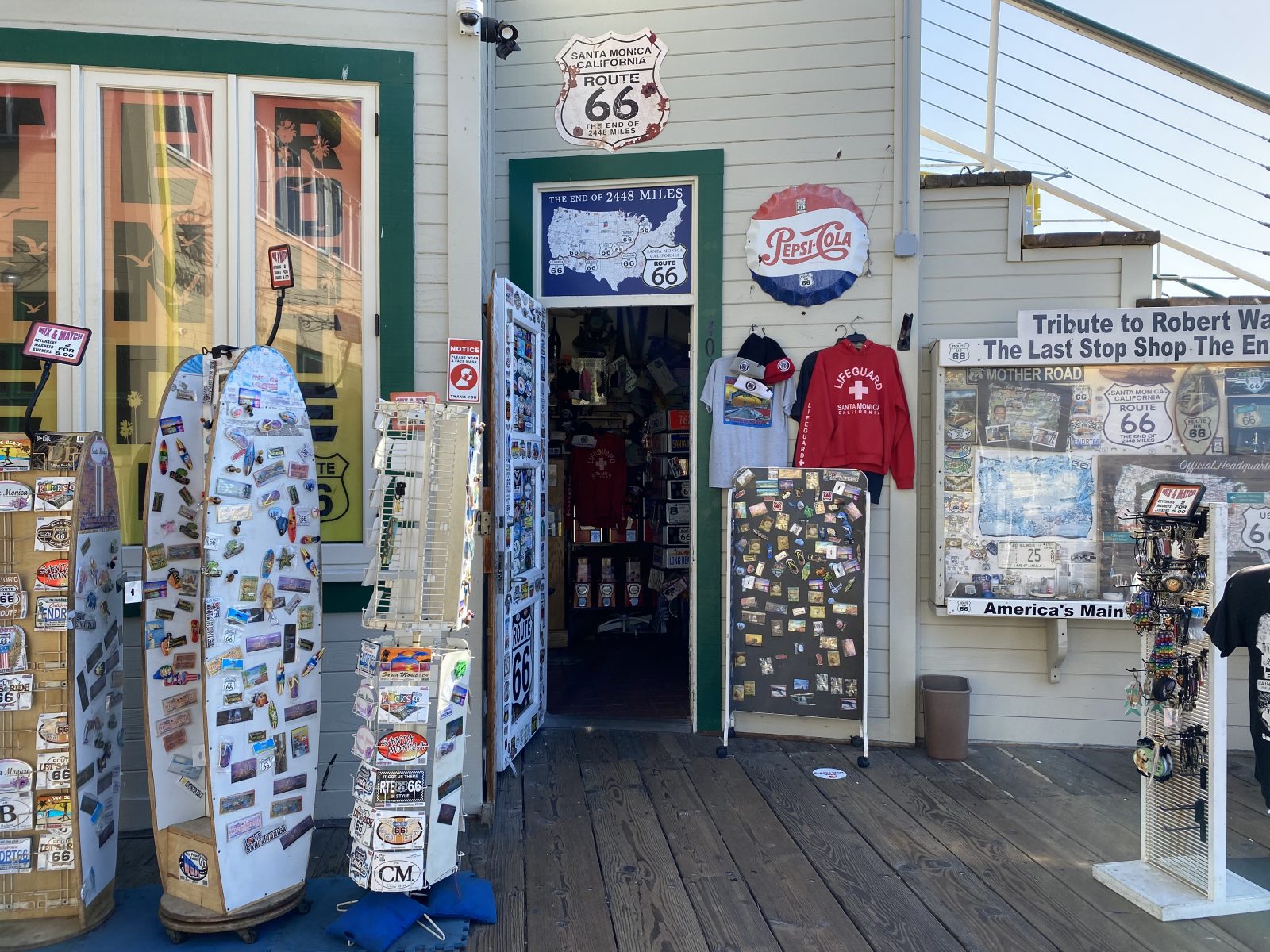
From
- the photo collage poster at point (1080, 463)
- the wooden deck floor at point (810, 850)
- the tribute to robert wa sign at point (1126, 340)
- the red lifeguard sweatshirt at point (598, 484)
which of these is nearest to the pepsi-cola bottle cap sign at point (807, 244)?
the tribute to robert wa sign at point (1126, 340)

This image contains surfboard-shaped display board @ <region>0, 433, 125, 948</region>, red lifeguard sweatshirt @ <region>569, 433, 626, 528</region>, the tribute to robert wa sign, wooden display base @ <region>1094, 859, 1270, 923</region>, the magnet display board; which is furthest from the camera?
red lifeguard sweatshirt @ <region>569, 433, 626, 528</region>

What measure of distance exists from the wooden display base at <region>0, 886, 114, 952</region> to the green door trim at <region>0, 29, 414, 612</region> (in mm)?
1387

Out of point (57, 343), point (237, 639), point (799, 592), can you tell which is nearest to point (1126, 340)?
point (799, 592)

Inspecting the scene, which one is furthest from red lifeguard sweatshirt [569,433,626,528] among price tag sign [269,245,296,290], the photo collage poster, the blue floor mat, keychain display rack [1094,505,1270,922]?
keychain display rack [1094,505,1270,922]

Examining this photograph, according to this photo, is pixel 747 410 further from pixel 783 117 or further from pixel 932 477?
pixel 783 117

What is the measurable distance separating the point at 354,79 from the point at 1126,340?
4.24m

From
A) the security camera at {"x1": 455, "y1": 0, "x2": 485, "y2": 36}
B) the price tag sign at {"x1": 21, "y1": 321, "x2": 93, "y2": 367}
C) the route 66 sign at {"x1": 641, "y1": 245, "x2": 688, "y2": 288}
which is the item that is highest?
the security camera at {"x1": 455, "y1": 0, "x2": 485, "y2": 36}

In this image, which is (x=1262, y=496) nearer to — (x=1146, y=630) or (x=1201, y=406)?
(x=1201, y=406)

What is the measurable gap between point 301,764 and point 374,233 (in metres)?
2.37

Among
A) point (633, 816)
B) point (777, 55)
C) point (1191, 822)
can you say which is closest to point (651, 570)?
point (633, 816)

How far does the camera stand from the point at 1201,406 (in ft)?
14.9

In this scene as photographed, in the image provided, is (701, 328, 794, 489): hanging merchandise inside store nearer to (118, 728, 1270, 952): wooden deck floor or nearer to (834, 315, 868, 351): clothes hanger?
(834, 315, 868, 351): clothes hanger

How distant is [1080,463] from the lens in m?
4.65

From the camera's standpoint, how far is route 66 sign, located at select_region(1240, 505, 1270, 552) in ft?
14.6
